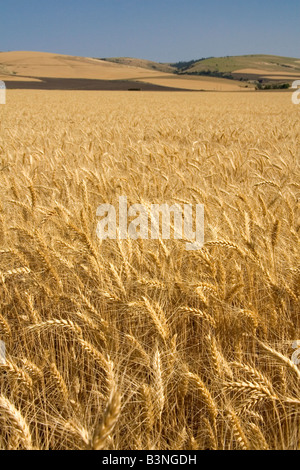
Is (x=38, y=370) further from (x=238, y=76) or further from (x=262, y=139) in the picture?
(x=238, y=76)

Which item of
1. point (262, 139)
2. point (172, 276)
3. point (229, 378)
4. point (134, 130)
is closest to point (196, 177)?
point (172, 276)

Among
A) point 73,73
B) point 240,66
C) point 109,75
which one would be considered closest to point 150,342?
point 109,75

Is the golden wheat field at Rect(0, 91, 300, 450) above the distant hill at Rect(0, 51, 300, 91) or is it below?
below

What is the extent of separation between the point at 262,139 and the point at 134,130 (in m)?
2.91

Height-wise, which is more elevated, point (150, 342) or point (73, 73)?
point (73, 73)

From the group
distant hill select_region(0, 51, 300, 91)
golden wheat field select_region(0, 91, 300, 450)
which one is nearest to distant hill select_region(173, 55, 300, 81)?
distant hill select_region(0, 51, 300, 91)

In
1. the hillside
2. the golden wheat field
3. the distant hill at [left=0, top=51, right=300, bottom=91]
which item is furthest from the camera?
the hillside

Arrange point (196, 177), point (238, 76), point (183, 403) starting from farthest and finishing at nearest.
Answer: point (238, 76)
point (196, 177)
point (183, 403)

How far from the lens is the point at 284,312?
1.36 metres

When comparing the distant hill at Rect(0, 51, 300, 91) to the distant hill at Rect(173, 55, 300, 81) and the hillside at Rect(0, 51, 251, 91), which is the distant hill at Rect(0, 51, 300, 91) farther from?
the distant hill at Rect(173, 55, 300, 81)

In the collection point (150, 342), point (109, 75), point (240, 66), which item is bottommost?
point (150, 342)

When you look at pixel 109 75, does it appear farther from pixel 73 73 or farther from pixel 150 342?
pixel 150 342

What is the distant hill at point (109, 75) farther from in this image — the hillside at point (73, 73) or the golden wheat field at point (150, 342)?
the golden wheat field at point (150, 342)

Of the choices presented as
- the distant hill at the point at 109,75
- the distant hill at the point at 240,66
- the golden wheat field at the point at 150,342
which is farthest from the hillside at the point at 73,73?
the golden wheat field at the point at 150,342
